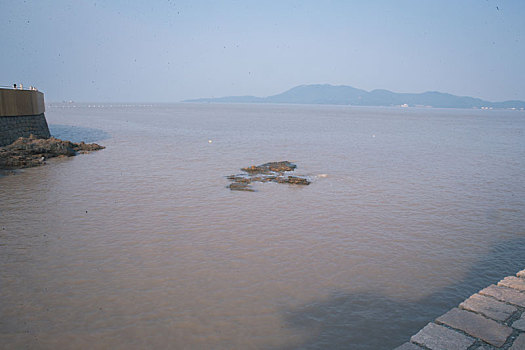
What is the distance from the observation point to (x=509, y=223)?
1010 cm

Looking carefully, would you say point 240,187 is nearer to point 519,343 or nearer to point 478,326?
point 478,326

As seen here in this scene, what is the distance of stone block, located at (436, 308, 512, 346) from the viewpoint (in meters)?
4.35

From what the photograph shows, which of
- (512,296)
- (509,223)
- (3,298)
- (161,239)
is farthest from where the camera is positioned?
(509,223)

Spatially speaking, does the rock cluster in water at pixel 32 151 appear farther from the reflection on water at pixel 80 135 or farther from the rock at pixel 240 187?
the rock at pixel 240 187

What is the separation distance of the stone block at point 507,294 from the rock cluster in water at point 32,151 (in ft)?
62.5

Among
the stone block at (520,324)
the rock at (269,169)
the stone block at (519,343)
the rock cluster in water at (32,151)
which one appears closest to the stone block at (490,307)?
the stone block at (520,324)

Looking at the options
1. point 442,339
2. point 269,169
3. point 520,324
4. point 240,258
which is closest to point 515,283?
point 520,324

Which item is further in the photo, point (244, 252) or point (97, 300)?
point (244, 252)

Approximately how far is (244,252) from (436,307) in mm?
3931

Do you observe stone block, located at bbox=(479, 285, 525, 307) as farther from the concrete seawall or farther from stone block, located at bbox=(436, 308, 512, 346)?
the concrete seawall

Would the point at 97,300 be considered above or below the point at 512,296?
below

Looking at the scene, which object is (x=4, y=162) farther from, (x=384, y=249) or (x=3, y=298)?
(x=384, y=249)

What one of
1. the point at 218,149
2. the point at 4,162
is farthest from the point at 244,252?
the point at 218,149

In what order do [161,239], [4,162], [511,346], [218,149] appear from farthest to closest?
[218,149] < [4,162] < [161,239] < [511,346]
